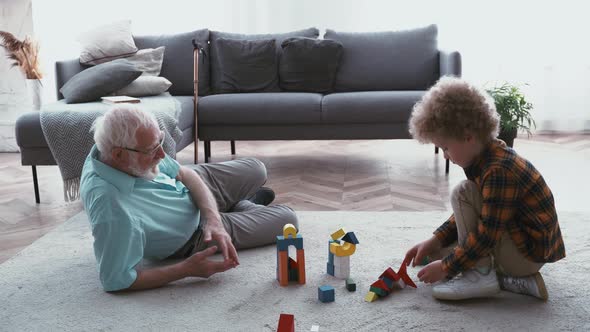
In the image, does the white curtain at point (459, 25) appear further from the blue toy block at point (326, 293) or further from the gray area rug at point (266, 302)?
the blue toy block at point (326, 293)

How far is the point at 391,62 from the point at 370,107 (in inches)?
25.1

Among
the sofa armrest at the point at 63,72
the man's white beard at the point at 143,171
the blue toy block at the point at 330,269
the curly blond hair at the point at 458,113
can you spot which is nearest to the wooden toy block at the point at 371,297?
the blue toy block at the point at 330,269

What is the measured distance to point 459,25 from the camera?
16.9ft

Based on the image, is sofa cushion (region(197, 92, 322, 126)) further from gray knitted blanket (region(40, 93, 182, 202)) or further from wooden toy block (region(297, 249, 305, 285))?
wooden toy block (region(297, 249, 305, 285))

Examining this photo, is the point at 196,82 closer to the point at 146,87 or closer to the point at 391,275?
the point at 146,87

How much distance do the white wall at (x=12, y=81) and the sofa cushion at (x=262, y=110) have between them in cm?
180

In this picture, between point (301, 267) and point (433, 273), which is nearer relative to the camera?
point (433, 273)

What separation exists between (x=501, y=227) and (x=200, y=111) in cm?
254

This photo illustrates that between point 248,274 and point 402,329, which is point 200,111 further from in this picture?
point 402,329

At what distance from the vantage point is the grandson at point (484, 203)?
195 cm

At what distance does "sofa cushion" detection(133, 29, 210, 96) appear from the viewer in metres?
4.56

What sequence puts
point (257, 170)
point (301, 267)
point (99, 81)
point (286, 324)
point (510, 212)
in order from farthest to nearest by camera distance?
1. point (99, 81)
2. point (257, 170)
3. point (301, 267)
4. point (510, 212)
5. point (286, 324)

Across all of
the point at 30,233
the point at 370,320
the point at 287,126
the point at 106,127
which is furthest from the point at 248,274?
the point at 287,126

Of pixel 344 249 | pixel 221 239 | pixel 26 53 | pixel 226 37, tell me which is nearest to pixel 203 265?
pixel 221 239
